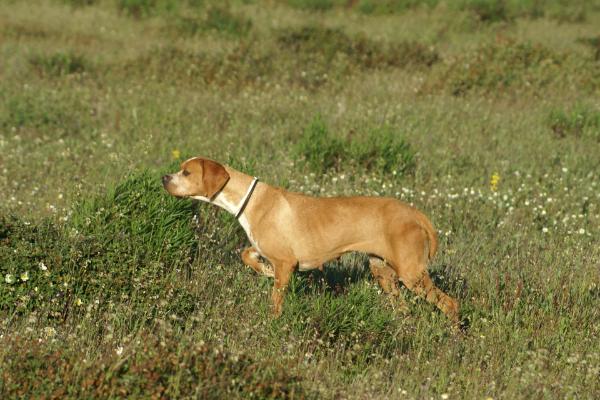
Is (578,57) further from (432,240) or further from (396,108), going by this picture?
(432,240)

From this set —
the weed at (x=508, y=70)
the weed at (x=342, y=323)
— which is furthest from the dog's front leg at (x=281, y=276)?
the weed at (x=508, y=70)

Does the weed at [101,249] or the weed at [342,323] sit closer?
the weed at [342,323]

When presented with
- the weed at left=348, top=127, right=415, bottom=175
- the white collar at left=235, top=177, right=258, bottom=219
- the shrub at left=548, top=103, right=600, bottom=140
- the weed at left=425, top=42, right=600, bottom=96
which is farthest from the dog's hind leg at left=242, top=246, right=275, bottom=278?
the weed at left=425, top=42, right=600, bottom=96

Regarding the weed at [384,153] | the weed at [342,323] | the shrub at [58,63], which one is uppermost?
the weed at [342,323]

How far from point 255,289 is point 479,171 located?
497 cm

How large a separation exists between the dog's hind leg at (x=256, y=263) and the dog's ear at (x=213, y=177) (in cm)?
63

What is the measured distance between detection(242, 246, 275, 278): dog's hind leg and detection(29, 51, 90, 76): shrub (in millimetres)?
9519

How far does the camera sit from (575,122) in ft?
42.9

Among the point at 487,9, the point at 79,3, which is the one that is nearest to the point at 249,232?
the point at 487,9

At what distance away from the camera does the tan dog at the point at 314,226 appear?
21.7 ft

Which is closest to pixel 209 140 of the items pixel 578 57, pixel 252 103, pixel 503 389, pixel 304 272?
pixel 252 103

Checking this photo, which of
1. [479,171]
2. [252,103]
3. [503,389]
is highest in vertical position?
[503,389]

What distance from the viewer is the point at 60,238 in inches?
277

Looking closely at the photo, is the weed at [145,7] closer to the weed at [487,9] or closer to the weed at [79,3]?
the weed at [79,3]
